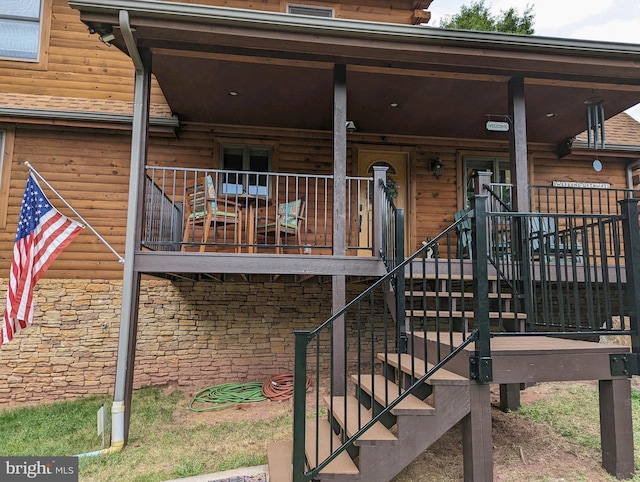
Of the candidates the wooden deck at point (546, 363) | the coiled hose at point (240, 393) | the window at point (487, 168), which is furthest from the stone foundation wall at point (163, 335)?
the wooden deck at point (546, 363)

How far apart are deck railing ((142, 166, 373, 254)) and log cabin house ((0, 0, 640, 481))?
6cm

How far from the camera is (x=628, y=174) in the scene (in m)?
7.32

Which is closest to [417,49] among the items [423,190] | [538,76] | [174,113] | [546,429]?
[538,76]

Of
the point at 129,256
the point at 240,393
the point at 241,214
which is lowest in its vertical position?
the point at 240,393

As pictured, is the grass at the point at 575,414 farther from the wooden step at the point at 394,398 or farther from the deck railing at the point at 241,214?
the deck railing at the point at 241,214

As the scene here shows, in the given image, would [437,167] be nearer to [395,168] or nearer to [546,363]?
[395,168]

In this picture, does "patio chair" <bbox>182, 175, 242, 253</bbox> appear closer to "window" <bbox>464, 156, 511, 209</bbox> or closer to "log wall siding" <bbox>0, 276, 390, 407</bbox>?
"log wall siding" <bbox>0, 276, 390, 407</bbox>

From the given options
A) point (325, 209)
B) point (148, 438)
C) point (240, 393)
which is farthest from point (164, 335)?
point (325, 209)

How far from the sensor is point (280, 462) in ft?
10.3

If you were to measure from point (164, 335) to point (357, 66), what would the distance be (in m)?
4.47

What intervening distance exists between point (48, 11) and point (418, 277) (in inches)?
264

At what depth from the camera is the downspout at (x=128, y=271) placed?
3.87 meters

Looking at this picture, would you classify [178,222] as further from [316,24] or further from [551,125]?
[551,125]

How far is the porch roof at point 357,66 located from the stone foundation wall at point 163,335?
103 inches
